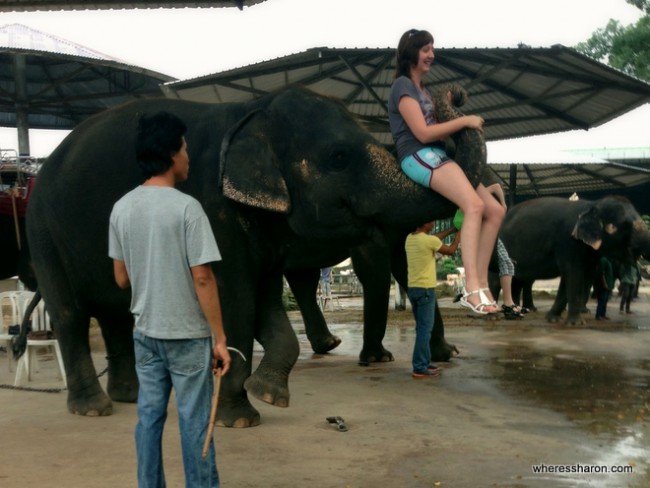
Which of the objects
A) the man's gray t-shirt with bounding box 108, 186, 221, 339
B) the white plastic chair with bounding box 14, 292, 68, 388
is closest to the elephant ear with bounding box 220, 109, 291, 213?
the man's gray t-shirt with bounding box 108, 186, 221, 339

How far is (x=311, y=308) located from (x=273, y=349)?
4.31 m

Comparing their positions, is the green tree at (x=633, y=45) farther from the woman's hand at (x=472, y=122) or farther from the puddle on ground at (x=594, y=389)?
the woman's hand at (x=472, y=122)

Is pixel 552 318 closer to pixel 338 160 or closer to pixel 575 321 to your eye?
pixel 575 321

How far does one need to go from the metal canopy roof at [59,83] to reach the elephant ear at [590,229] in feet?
24.8

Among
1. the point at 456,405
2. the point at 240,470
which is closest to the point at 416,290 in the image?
the point at 456,405

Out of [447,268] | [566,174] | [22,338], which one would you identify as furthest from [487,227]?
[447,268]

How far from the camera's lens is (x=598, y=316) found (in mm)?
16672

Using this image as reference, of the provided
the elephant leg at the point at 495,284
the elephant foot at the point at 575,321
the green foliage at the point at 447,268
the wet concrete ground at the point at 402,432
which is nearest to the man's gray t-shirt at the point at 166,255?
the wet concrete ground at the point at 402,432

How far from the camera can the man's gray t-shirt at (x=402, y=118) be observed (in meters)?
6.12

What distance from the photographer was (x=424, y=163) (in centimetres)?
597

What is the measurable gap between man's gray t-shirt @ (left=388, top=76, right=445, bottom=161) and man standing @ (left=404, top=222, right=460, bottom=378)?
2.66 m

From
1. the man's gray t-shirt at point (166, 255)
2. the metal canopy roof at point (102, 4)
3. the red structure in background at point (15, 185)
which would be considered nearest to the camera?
the man's gray t-shirt at point (166, 255)

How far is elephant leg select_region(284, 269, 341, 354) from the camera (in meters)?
10.9

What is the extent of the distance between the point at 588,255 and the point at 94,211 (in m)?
11.3
